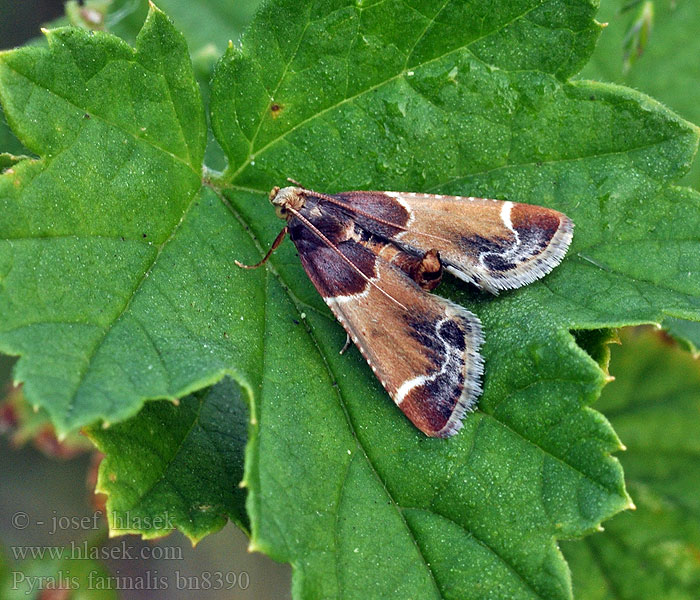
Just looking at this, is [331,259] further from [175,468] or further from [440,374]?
[175,468]

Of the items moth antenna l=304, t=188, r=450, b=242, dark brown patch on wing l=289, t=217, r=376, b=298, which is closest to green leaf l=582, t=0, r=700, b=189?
Result: moth antenna l=304, t=188, r=450, b=242

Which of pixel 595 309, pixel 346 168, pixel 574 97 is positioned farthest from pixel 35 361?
pixel 574 97

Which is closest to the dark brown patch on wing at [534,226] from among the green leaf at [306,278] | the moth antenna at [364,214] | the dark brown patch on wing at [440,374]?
the green leaf at [306,278]

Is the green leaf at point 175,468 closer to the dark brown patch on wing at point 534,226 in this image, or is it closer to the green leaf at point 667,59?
the dark brown patch on wing at point 534,226

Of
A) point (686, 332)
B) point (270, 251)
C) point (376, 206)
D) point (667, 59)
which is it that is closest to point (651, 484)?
point (686, 332)

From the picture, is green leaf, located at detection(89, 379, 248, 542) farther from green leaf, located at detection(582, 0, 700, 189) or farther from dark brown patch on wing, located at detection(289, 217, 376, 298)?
green leaf, located at detection(582, 0, 700, 189)

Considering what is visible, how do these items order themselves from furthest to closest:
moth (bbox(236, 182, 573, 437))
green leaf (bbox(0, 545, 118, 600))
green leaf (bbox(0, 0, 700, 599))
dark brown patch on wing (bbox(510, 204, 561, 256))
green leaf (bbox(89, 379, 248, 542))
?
green leaf (bbox(0, 545, 118, 600)) < dark brown patch on wing (bbox(510, 204, 561, 256)) < moth (bbox(236, 182, 573, 437)) < green leaf (bbox(89, 379, 248, 542)) < green leaf (bbox(0, 0, 700, 599))
